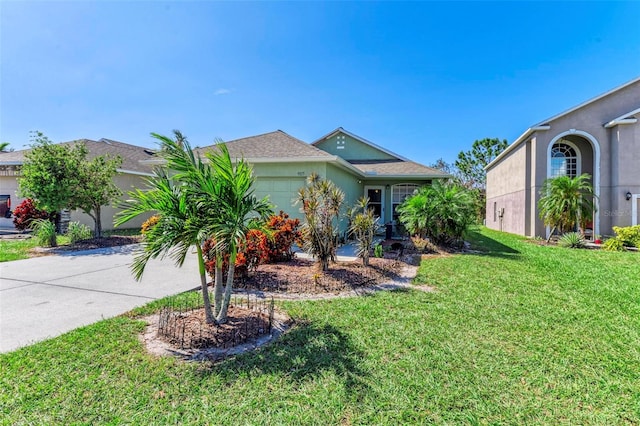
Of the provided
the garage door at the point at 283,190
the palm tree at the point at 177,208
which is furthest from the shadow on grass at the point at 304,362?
the garage door at the point at 283,190

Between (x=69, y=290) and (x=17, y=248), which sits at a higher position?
(x=17, y=248)

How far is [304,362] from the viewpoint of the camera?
11.5ft

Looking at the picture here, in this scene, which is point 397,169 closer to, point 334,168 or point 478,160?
point 334,168

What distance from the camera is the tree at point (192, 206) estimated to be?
3822 mm

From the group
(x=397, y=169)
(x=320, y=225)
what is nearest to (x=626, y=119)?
(x=397, y=169)

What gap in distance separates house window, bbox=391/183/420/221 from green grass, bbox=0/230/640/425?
13507 mm

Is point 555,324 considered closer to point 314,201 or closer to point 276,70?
point 314,201

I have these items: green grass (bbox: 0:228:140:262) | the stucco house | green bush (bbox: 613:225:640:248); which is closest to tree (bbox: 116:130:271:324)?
the stucco house

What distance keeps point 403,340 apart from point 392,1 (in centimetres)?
1181

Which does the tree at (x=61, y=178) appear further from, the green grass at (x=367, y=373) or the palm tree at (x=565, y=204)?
the palm tree at (x=565, y=204)

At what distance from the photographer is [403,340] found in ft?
13.4

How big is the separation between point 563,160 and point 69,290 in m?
22.3

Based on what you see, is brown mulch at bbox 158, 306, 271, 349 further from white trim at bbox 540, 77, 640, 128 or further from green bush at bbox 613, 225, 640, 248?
white trim at bbox 540, 77, 640, 128

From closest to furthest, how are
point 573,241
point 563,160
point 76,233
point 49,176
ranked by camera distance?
point 49,176
point 76,233
point 573,241
point 563,160
